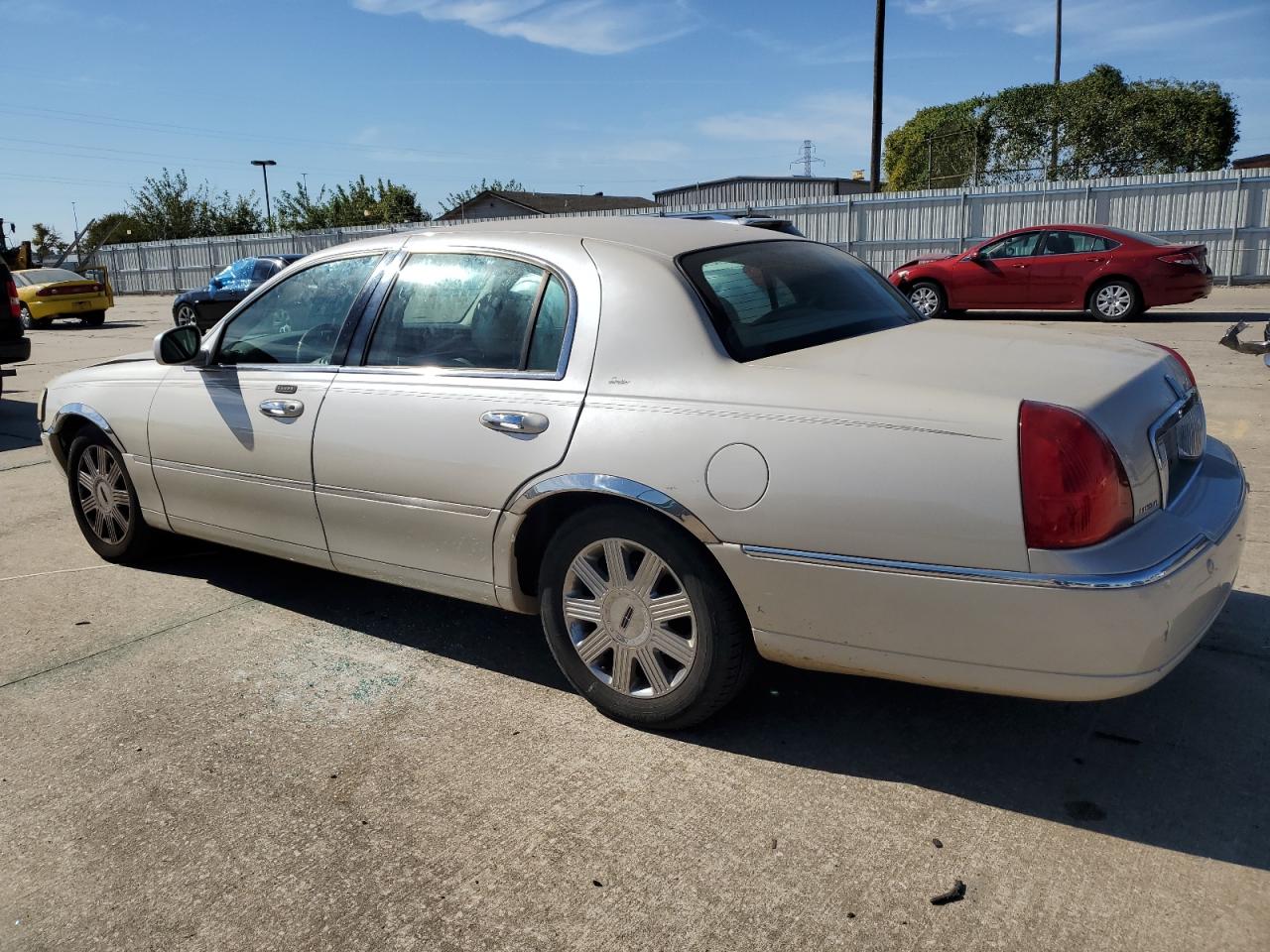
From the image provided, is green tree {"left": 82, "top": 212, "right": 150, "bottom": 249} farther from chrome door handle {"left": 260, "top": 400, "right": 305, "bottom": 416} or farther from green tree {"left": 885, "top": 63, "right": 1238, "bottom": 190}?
chrome door handle {"left": 260, "top": 400, "right": 305, "bottom": 416}

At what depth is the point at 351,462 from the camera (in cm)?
381

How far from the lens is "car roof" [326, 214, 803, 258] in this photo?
11.8 ft

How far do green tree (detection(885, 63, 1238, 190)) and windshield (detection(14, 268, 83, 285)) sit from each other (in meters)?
28.6

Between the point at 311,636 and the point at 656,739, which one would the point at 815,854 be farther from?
the point at 311,636

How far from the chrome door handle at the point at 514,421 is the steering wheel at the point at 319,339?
94cm

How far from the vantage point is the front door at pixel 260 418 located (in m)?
4.04

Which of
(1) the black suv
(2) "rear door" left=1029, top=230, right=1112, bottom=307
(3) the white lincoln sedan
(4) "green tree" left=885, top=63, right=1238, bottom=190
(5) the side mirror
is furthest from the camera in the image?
(4) "green tree" left=885, top=63, right=1238, bottom=190

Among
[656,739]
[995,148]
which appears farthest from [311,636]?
[995,148]

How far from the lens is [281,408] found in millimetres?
4066

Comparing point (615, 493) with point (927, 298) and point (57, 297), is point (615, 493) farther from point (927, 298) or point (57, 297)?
point (57, 297)

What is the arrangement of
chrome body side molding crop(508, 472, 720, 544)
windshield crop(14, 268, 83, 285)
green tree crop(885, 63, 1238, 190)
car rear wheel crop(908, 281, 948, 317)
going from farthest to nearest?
green tree crop(885, 63, 1238, 190)
windshield crop(14, 268, 83, 285)
car rear wheel crop(908, 281, 948, 317)
chrome body side molding crop(508, 472, 720, 544)

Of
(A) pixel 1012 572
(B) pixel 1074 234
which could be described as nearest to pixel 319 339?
(A) pixel 1012 572

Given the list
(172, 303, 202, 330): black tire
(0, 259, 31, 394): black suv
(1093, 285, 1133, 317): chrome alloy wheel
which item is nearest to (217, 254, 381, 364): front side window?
(0, 259, 31, 394): black suv

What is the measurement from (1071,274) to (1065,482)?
45.4ft
